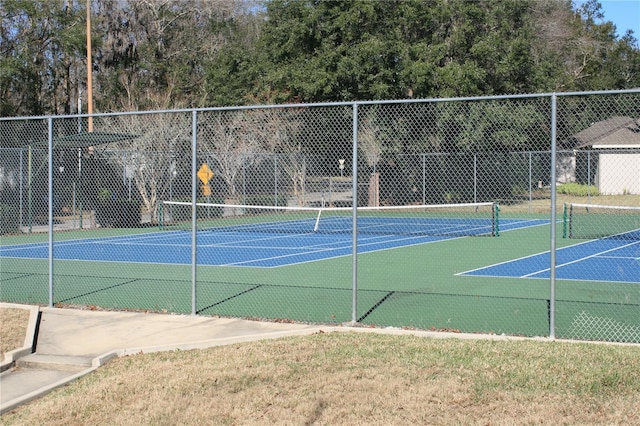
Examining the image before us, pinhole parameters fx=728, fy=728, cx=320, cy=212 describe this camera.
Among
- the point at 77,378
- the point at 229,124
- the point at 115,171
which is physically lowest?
the point at 77,378

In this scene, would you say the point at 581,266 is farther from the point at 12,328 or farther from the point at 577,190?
the point at 577,190

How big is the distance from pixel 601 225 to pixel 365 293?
18.0 m

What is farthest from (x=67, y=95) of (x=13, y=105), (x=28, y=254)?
(x=28, y=254)

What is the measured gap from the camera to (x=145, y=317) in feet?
32.8

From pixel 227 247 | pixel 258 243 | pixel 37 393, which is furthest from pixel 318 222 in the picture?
pixel 37 393

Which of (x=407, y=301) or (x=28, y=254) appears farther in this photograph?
(x=28, y=254)

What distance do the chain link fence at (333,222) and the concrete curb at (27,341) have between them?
0.68 metres

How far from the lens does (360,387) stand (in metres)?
6.20

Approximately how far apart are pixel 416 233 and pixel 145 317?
1554 cm

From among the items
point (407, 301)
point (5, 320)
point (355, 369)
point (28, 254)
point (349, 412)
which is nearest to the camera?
point (349, 412)

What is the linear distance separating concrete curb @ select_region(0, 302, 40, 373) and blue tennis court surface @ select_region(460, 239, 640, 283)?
8245mm

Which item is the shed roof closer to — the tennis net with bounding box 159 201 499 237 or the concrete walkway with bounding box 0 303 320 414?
the tennis net with bounding box 159 201 499 237

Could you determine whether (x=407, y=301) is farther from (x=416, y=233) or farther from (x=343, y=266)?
(x=416, y=233)

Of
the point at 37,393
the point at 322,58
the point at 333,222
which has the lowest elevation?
the point at 37,393
